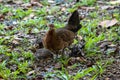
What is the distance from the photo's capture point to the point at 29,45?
18.5ft

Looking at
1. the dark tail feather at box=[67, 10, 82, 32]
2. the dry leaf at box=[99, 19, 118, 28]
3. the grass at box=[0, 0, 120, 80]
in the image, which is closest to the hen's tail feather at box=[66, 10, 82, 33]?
the dark tail feather at box=[67, 10, 82, 32]

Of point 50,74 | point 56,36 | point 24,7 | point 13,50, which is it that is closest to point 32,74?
point 50,74

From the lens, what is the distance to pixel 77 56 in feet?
16.2

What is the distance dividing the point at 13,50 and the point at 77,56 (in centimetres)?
103

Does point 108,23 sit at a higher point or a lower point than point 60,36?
lower

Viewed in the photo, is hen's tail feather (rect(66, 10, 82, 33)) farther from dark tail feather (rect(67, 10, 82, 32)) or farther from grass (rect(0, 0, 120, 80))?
grass (rect(0, 0, 120, 80))

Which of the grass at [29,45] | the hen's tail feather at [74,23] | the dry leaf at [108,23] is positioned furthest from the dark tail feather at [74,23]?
the dry leaf at [108,23]

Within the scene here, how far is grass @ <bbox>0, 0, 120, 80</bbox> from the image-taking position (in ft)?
14.6

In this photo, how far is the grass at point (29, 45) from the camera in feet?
14.6

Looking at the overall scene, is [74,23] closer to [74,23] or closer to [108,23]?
[74,23]

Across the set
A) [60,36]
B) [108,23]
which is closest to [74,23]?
[60,36]

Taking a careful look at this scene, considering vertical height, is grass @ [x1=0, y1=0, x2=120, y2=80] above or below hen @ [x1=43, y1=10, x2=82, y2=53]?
below

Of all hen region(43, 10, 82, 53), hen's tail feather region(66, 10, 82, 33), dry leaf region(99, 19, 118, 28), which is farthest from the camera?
dry leaf region(99, 19, 118, 28)

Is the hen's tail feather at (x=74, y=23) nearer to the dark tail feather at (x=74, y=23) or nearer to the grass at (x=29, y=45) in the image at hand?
the dark tail feather at (x=74, y=23)
